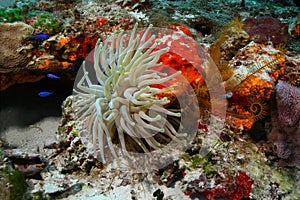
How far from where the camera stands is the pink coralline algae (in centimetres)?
228

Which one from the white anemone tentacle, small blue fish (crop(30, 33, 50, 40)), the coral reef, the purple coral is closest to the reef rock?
small blue fish (crop(30, 33, 50, 40))

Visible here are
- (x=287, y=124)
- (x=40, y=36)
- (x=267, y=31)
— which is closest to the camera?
(x=287, y=124)

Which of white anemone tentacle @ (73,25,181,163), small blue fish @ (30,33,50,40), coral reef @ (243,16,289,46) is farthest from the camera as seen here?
small blue fish @ (30,33,50,40)

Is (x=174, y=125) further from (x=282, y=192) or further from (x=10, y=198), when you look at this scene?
(x=10, y=198)

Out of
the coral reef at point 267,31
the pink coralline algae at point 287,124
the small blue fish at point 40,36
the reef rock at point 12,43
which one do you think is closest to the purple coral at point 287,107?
the pink coralline algae at point 287,124

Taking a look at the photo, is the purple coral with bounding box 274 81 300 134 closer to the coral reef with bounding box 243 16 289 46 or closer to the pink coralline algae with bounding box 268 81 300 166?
the pink coralline algae with bounding box 268 81 300 166

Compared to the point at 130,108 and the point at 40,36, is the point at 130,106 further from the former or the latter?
A: the point at 40,36

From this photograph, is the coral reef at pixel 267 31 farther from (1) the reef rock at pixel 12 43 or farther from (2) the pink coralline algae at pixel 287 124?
(1) the reef rock at pixel 12 43

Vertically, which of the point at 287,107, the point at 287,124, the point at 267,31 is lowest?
the point at 287,124

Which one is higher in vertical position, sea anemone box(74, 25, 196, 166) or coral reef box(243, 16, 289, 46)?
coral reef box(243, 16, 289, 46)

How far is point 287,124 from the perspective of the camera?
2.29 metres

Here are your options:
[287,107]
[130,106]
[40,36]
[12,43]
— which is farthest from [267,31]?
[12,43]

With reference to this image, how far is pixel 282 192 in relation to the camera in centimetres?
219

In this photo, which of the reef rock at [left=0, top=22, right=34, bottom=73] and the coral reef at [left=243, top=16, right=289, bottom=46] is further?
the reef rock at [left=0, top=22, right=34, bottom=73]
